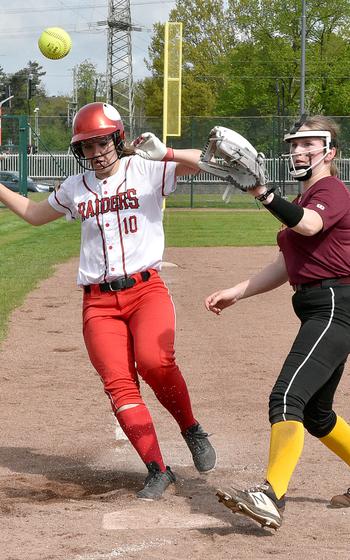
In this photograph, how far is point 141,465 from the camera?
5.94 metres

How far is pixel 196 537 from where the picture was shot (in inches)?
178

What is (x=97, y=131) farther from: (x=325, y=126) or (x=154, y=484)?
(x=154, y=484)

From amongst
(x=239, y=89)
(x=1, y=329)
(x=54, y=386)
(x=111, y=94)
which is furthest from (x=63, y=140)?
(x=54, y=386)

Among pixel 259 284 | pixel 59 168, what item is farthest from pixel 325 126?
pixel 59 168

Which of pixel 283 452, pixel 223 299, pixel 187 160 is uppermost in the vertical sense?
pixel 187 160

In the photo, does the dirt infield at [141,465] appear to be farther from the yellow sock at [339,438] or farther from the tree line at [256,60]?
the tree line at [256,60]

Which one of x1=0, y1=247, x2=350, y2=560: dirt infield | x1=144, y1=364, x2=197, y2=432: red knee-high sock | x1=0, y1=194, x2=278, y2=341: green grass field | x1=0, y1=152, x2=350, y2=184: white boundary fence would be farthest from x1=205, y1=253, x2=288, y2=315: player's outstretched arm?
x1=0, y1=152, x2=350, y2=184: white boundary fence

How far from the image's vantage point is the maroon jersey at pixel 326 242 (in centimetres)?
466

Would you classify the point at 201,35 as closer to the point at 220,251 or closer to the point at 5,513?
the point at 220,251

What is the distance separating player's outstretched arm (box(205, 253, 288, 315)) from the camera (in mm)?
5090

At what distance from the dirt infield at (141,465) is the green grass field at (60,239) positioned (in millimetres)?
1909

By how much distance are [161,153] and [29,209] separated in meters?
0.93

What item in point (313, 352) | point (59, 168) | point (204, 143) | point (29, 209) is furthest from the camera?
point (59, 168)

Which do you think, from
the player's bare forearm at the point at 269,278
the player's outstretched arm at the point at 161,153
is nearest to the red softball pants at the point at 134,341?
the player's bare forearm at the point at 269,278
